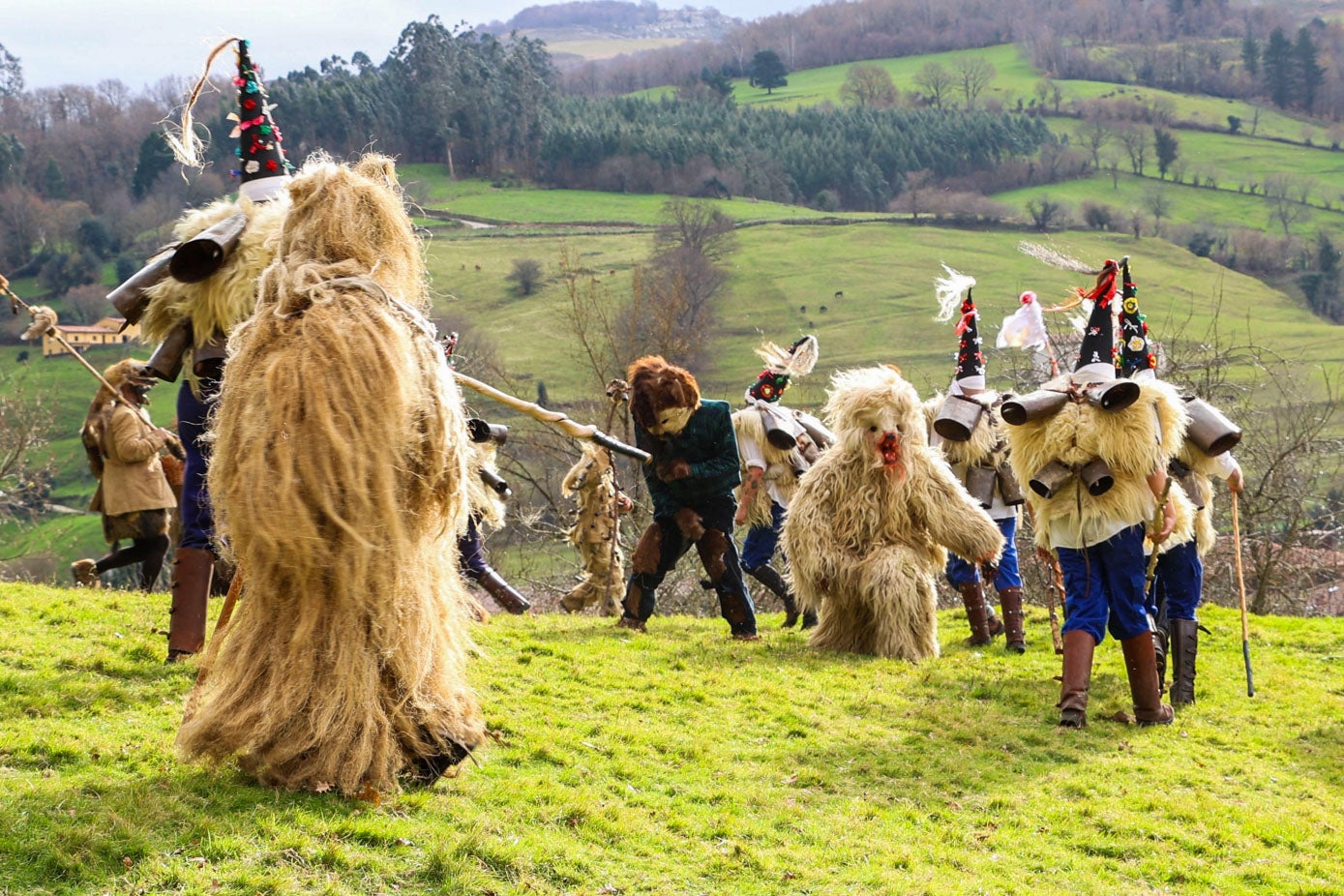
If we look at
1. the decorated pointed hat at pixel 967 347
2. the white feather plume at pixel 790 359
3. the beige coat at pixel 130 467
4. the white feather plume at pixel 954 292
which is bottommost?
the beige coat at pixel 130 467

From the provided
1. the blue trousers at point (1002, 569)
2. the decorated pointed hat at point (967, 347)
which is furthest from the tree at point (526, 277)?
the decorated pointed hat at point (967, 347)

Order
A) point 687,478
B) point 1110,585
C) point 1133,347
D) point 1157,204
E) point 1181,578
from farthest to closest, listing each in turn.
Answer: point 1157,204
point 687,478
point 1181,578
point 1133,347
point 1110,585

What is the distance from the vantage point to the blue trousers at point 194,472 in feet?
23.5

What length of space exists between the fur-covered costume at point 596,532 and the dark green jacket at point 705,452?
147cm

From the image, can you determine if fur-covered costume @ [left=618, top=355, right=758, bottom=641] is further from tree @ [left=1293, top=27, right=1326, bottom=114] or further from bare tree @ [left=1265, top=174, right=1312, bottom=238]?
tree @ [left=1293, top=27, right=1326, bottom=114]

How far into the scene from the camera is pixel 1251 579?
2142cm

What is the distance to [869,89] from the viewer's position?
105 metres

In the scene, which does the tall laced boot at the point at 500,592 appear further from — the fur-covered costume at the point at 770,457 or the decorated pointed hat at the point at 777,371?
the decorated pointed hat at the point at 777,371

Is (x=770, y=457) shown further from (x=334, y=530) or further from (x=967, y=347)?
(x=334, y=530)

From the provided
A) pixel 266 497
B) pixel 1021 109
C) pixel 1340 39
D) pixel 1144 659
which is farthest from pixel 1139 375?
pixel 1340 39

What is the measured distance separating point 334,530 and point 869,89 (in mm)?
104426

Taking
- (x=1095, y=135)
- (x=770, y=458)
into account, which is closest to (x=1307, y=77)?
(x=1095, y=135)

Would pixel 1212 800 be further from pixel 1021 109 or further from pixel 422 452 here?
pixel 1021 109

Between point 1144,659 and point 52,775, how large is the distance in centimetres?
622
